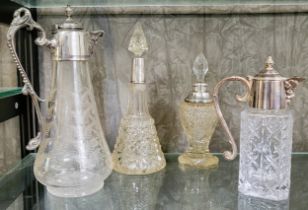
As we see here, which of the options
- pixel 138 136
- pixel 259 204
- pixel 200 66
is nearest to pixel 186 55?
pixel 200 66

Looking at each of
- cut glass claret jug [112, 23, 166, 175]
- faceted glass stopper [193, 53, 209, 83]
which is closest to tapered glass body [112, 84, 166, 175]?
cut glass claret jug [112, 23, 166, 175]

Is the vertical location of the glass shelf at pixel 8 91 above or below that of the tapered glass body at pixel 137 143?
above

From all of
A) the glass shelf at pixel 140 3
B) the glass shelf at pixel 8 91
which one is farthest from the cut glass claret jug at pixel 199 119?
the glass shelf at pixel 8 91

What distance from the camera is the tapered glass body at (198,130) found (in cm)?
57

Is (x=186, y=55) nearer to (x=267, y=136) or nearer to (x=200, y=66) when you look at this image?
(x=200, y=66)

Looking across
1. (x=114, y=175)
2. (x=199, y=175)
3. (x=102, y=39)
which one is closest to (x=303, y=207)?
(x=199, y=175)

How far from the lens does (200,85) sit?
1.84ft

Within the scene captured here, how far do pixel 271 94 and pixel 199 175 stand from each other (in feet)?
0.60

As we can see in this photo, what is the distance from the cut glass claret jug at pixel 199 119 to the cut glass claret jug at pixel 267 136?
9 cm

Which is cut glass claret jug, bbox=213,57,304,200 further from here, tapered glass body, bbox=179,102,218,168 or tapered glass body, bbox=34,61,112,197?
tapered glass body, bbox=34,61,112,197

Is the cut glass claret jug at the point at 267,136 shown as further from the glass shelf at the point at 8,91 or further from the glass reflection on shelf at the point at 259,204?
the glass shelf at the point at 8,91

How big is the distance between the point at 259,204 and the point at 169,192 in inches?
4.9

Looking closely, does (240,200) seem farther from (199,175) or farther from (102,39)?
(102,39)

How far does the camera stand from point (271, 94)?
0.45 meters
